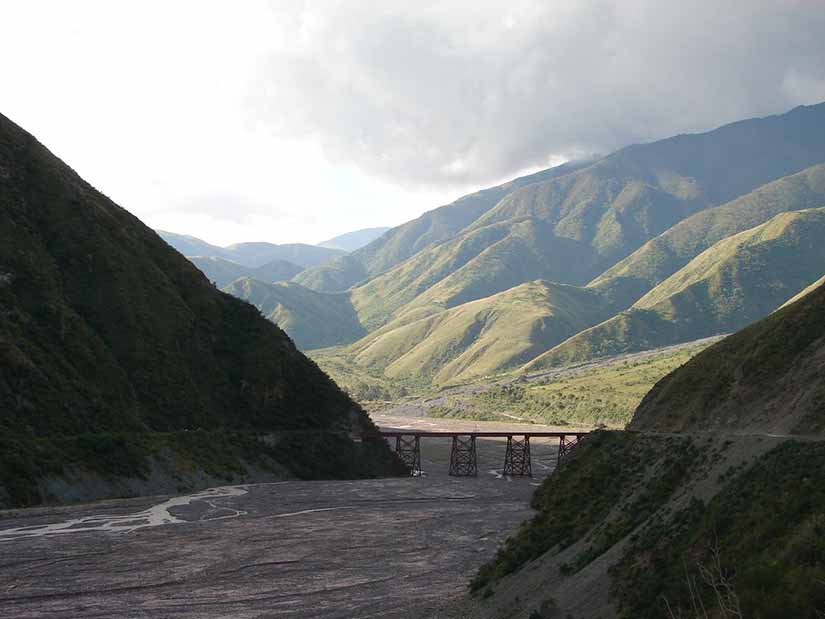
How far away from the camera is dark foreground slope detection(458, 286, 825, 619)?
1723 centimetres

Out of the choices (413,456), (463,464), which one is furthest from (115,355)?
(463,464)

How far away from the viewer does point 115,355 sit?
8200 centimetres

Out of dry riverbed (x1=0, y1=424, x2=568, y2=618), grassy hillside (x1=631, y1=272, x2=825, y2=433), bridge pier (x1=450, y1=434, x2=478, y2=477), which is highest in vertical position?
grassy hillside (x1=631, y1=272, x2=825, y2=433)

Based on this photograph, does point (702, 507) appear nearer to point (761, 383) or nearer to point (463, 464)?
point (761, 383)

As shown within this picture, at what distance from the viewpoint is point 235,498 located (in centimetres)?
6738

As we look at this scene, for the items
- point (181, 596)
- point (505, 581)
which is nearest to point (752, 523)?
point (505, 581)

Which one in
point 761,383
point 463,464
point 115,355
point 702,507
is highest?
point 115,355

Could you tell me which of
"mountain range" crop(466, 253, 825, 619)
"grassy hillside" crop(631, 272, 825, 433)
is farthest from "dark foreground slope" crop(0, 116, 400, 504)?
"grassy hillside" crop(631, 272, 825, 433)

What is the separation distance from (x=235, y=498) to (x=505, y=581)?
1660 inches

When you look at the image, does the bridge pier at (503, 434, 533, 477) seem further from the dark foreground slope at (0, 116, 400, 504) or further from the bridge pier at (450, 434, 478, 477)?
the dark foreground slope at (0, 116, 400, 504)

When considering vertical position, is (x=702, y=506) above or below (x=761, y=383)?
below

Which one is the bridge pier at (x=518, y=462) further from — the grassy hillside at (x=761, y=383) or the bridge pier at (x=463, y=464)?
the grassy hillside at (x=761, y=383)

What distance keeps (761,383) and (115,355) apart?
226 ft

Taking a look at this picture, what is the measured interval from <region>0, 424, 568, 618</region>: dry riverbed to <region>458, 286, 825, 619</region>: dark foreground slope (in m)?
6.32
